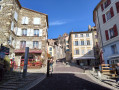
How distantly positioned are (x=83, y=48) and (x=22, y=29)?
19.2 m

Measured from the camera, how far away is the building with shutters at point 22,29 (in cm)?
1633

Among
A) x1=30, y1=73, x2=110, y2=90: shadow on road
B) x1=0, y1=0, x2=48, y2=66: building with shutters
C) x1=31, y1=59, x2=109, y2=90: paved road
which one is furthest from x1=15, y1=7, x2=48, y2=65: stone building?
x1=30, y1=73, x2=110, y2=90: shadow on road

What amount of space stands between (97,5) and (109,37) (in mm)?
7193

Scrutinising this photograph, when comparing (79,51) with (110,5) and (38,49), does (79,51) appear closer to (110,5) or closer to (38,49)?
(38,49)

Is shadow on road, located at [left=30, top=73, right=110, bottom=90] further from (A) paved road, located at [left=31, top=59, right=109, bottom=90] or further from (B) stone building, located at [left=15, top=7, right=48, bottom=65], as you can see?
(B) stone building, located at [left=15, top=7, right=48, bottom=65]

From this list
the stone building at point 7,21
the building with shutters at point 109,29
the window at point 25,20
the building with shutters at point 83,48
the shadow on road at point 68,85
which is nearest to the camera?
the shadow on road at point 68,85

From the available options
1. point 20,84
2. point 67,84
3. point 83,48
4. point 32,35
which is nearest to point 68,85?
point 67,84

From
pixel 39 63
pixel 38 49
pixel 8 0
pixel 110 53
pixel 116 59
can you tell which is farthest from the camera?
pixel 38 49

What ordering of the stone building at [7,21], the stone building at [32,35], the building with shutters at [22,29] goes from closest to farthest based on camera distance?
the stone building at [7,21], the building with shutters at [22,29], the stone building at [32,35]

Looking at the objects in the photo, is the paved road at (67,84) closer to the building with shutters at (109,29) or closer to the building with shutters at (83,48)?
the building with shutters at (109,29)

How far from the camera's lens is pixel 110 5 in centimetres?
1394

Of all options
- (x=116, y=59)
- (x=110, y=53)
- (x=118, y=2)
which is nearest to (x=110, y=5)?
(x=118, y=2)

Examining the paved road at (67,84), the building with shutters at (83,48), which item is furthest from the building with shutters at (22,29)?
the building with shutters at (83,48)

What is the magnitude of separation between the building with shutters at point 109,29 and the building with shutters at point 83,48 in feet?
46.4
